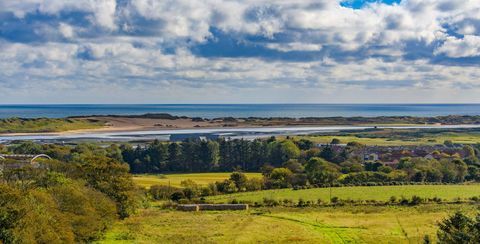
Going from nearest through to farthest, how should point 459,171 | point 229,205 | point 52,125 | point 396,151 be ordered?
1. point 229,205
2. point 459,171
3. point 396,151
4. point 52,125

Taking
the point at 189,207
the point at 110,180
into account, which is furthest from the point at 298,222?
the point at 110,180

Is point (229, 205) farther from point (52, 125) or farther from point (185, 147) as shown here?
point (52, 125)

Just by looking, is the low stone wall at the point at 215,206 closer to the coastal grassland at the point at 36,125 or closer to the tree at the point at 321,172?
the tree at the point at 321,172

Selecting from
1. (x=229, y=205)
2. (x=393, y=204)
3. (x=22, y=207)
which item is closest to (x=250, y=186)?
(x=229, y=205)

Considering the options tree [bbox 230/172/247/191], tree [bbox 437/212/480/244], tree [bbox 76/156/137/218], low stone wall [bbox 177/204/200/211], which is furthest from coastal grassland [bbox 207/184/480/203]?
tree [bbox 437/212/480/244]

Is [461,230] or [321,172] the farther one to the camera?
[321,172]

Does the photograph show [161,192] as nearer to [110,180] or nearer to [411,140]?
[110,180]
